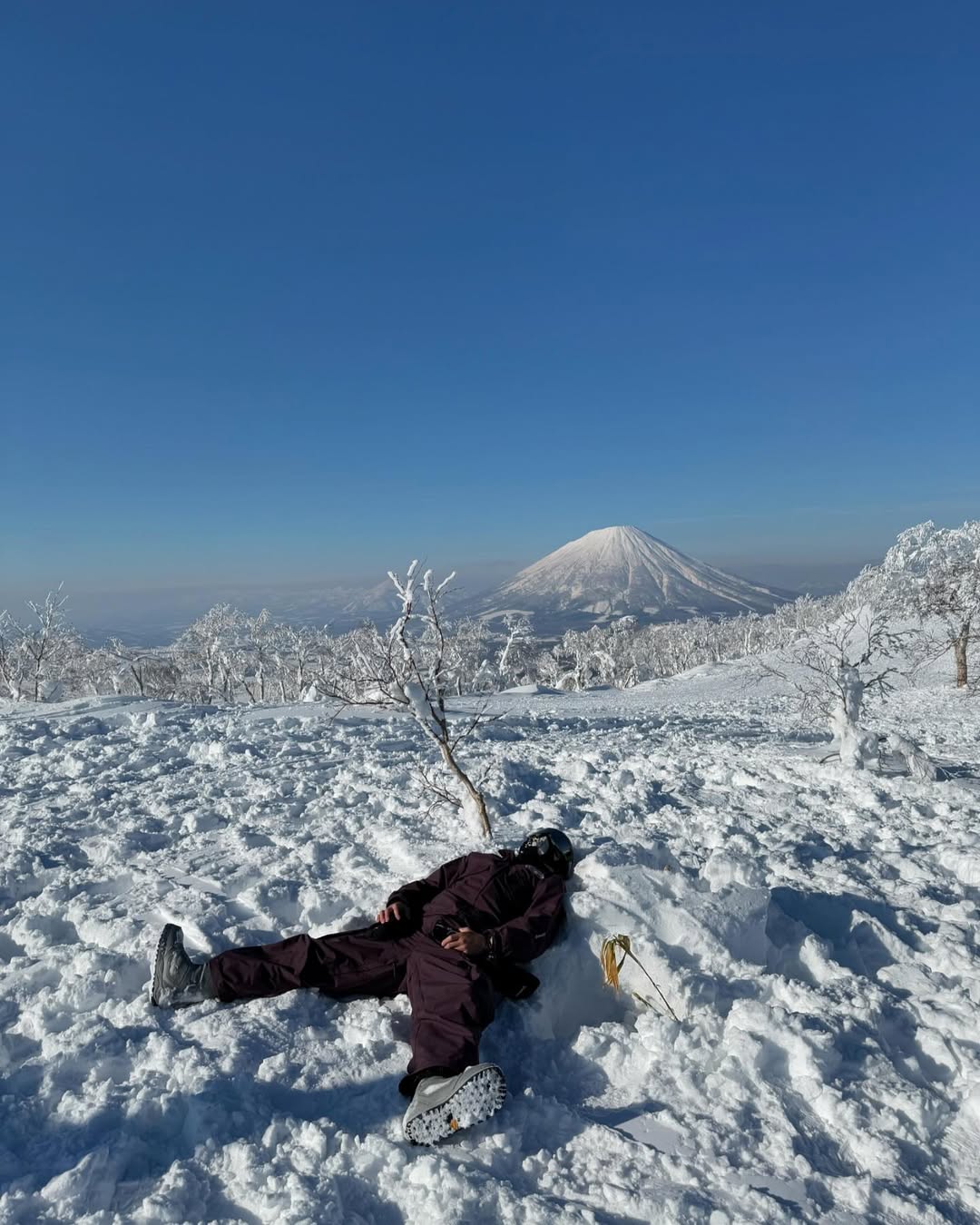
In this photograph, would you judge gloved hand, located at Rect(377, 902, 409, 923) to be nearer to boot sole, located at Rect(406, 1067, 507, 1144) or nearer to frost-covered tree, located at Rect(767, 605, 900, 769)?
boot sole, located at Rect(406, 1067, 507, 1144)

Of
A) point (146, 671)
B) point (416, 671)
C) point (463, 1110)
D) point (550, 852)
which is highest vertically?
point (416, 671)

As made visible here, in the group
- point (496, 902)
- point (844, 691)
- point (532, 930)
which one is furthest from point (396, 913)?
point (844, 691)

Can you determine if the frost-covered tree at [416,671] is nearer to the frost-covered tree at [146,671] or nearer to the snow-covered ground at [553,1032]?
the snow-covered ground at [553,1032]

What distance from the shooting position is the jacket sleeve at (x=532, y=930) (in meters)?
4.25

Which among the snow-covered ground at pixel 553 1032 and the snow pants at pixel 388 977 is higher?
the snow pants at pixel 388 977

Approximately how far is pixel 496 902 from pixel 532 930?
56 cm

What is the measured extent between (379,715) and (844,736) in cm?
1035

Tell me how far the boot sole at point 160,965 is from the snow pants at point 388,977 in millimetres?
308

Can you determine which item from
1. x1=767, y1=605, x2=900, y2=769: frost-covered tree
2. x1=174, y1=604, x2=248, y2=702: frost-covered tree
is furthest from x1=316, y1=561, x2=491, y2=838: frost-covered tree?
x1=174, y1=604, x2=248, y2=702: frost-covered tree

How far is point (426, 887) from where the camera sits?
17.0 feet

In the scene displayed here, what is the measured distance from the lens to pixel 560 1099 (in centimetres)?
357

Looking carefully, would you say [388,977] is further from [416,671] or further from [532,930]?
[416,671]

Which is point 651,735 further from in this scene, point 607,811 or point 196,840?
point 196,840

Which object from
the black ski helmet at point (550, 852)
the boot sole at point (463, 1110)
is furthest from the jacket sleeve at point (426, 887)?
the boot sole at point (463, 1110)
